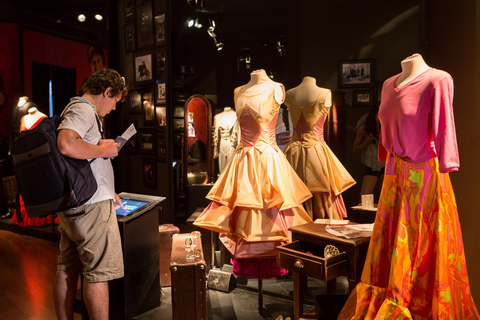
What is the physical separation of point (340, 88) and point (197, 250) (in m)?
1.68

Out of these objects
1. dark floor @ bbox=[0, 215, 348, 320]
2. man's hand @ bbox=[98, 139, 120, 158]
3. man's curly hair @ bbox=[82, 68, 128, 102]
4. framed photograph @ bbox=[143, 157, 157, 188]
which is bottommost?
dark floor @ bbox=[0, 215, 348, 320]

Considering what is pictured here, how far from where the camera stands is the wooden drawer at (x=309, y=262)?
2.40 m

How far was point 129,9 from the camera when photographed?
4.69 m

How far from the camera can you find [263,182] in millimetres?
3143

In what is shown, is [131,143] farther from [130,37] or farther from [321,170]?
[321,170]

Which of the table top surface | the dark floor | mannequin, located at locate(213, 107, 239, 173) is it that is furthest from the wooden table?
mannequin, located at locate(213, 107, 239, 173)

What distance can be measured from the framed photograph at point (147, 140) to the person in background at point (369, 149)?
2.14 metres

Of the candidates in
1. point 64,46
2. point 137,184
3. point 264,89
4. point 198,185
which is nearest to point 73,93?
point 64,46

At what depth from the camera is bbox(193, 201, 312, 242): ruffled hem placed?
313 cm

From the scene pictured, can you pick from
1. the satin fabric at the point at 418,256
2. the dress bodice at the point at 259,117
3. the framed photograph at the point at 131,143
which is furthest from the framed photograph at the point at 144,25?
the satin fabric at the point at 418,256

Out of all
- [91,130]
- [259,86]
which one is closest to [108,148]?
[91,130]

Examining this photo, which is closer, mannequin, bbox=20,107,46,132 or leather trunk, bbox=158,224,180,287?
leather trunk, bbox=158,224,180,287

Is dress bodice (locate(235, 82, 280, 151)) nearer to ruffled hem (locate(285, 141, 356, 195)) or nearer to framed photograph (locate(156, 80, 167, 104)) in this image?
ruffled hem (locate(285, 141, 356, 195))

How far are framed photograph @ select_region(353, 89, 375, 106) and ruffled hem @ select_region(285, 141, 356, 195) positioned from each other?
0.44 metres
